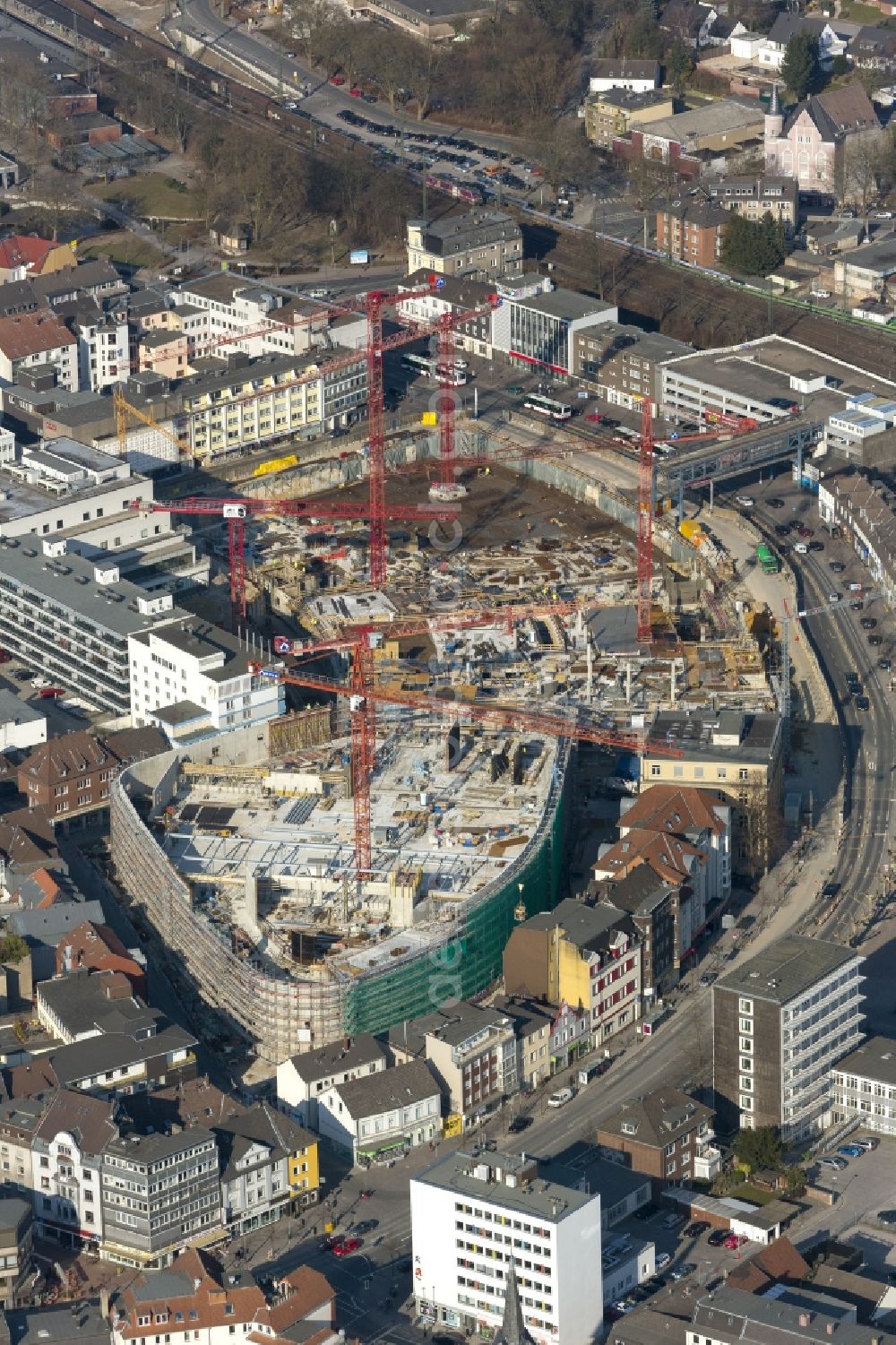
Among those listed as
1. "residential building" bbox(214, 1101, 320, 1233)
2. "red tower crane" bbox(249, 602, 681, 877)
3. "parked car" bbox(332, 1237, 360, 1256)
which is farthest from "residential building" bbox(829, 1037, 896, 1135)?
"red tower crane" bbox(249, 602, 681, 877)

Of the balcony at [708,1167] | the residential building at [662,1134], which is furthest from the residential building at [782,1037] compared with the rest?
the balcony at [708,1167]

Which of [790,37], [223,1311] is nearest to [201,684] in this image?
[223,1311]

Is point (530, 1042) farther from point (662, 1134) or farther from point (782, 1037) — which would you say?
point (782, 1037)

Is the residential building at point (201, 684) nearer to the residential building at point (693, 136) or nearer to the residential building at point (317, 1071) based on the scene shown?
the residential building at point (317, 1071)

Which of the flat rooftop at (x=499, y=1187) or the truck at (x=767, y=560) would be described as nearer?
the flat rooftop at (x=499, y=1187)

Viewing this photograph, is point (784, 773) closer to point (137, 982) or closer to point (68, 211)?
point (137, 982)

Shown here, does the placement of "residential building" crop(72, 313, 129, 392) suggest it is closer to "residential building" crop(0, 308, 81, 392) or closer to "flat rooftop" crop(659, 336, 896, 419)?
"residential building" crop(0, 308, 81, 392)
